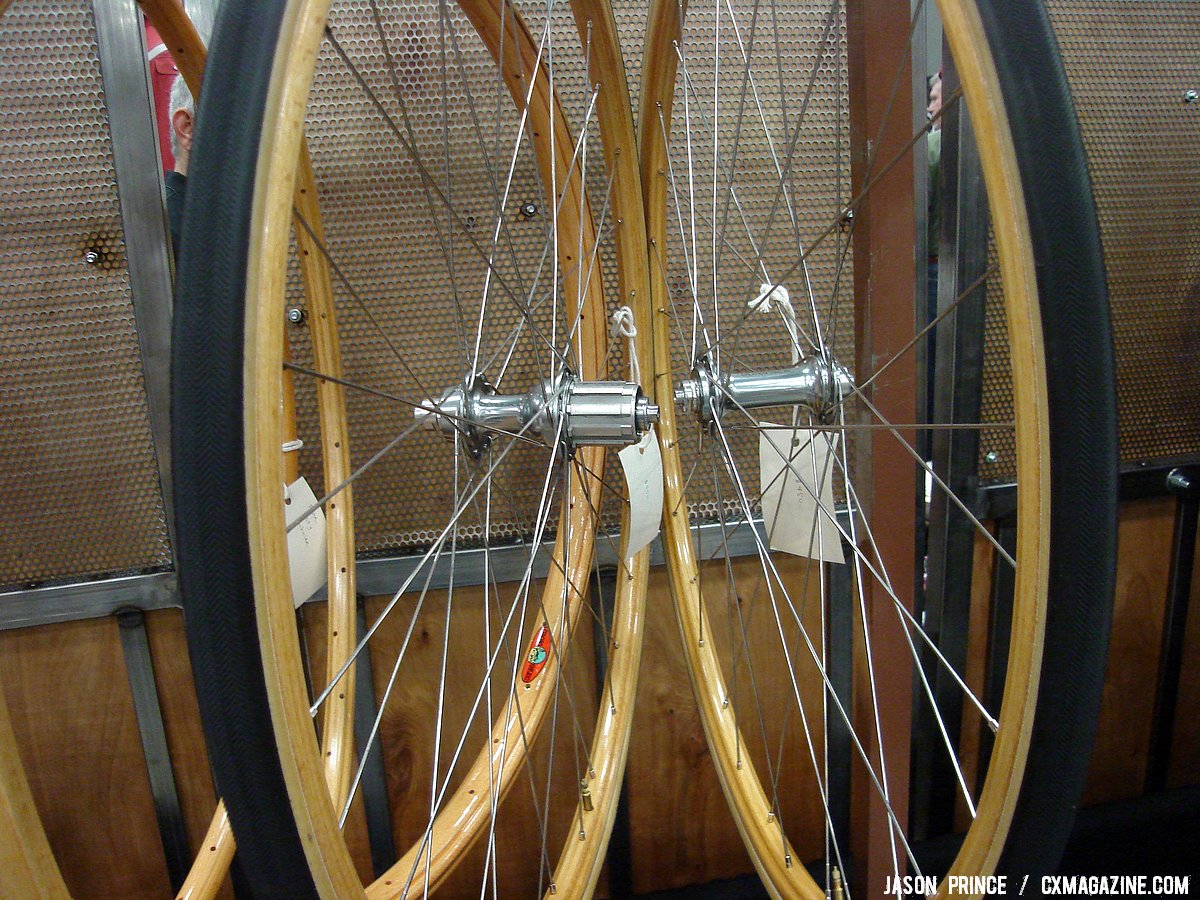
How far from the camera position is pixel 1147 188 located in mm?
1036

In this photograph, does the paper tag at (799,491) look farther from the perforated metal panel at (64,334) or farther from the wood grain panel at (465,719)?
the perforated metal panel at (64,334)

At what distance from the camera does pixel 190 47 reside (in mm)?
714

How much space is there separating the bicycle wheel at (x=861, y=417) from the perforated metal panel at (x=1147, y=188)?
206 millimetres

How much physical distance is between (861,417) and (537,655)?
0.44 meters

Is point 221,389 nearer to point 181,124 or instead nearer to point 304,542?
point 304,542

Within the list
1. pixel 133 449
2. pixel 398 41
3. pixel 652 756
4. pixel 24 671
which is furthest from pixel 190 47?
pixel 652 756

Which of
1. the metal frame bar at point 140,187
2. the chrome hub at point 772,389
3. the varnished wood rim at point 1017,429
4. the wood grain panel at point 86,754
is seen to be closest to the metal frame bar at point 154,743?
the wood grain panel at point 86,754

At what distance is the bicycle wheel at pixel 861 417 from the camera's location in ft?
1.15

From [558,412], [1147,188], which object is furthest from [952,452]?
[558,412]

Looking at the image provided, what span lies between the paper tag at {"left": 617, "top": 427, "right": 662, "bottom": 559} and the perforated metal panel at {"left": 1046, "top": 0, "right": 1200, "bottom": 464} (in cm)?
70

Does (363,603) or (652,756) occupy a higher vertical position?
(363,603)

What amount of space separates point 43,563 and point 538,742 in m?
0.66

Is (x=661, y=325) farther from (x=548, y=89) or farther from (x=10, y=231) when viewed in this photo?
(x=10, y=231)

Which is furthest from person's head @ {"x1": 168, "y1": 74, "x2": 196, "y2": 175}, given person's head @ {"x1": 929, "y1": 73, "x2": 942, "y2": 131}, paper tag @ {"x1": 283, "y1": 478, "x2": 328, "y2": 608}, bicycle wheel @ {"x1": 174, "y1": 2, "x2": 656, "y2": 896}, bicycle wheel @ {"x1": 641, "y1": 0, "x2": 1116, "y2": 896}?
person's head @ {"x1": 929, "y1": 73, "x2": 942, "y2": 131}
